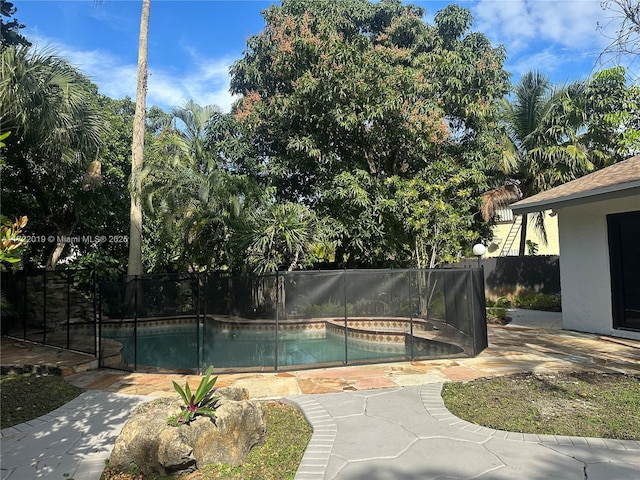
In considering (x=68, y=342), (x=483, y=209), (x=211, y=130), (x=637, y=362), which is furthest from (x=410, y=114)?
(x=68, y=342)

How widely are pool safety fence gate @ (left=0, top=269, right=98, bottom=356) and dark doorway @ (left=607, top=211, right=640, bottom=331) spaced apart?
1131 cm

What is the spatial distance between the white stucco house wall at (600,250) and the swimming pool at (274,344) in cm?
371

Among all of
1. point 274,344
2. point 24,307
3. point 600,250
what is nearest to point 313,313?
point 274,344

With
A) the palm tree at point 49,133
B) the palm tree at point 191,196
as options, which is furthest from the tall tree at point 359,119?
the palm tree at point 49,133

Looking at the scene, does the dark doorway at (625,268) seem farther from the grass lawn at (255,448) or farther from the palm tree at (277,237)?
the grass lawn at (255,448)

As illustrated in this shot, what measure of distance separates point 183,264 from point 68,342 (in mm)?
7368

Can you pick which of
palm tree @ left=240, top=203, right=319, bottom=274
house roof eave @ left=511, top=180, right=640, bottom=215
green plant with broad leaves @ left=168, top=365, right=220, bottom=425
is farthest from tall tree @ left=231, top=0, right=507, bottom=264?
green plant with broad leaves @ left=168, top=365, right=220, bottom=425

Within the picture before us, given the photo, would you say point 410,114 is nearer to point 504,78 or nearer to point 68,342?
point 504,78

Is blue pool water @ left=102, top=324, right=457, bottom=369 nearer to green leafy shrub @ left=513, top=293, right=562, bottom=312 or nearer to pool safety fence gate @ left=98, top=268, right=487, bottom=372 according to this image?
pool safety fence gate @ left=98, top=268, right=487, bottom=372

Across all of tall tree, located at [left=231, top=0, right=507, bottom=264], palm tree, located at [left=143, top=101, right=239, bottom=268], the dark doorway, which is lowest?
the dark doorway

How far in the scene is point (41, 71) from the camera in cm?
860

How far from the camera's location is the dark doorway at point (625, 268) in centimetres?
862

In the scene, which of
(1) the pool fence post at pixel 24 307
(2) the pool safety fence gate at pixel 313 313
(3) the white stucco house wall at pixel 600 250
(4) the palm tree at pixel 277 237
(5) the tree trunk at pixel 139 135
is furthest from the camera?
(5) the tree trunk at pixel 139 135

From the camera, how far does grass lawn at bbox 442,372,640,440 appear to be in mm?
4250
